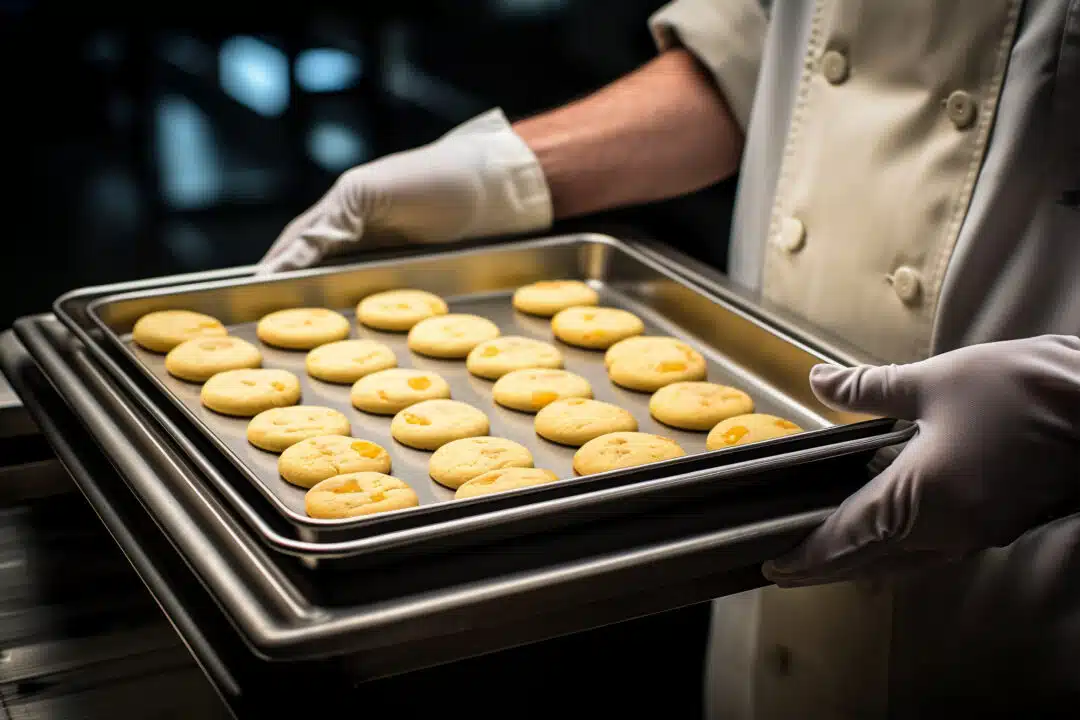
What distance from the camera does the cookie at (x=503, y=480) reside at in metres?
1.24

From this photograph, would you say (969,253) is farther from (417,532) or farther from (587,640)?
(587,640)

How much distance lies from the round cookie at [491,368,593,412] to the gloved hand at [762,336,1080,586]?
1.48 feet

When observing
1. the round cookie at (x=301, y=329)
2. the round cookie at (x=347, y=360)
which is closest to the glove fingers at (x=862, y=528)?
the round cookie at (x=347, y=360)

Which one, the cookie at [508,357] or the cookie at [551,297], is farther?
the cookie at [551,297]

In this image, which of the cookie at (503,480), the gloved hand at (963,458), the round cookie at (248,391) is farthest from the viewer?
the round cookie at (248,391)

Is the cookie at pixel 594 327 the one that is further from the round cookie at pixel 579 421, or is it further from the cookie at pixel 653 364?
the round cookie at pixel 579 421

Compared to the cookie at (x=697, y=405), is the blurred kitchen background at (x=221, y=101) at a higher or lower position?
higher

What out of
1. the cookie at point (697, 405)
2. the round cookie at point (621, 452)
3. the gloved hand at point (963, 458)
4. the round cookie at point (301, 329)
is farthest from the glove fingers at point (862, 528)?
the round cookie at point (301, 329)

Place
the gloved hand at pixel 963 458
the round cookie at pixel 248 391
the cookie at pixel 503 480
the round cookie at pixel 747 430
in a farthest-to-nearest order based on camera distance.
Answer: the round cookie at pixel 248 391, the round cookie at pixel 747 430, the cookie at pixel 503 480, the gloved hand at pixel 963 458

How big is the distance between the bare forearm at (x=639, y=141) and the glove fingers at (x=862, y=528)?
2.94ft

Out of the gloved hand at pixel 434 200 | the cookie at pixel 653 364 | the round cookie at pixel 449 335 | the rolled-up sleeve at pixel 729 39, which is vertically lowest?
the cookie at pixel 653 364

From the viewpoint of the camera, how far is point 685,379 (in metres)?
1.58

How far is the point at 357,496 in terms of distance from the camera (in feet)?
3.94

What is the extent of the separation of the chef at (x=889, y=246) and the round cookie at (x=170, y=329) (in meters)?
0.14
